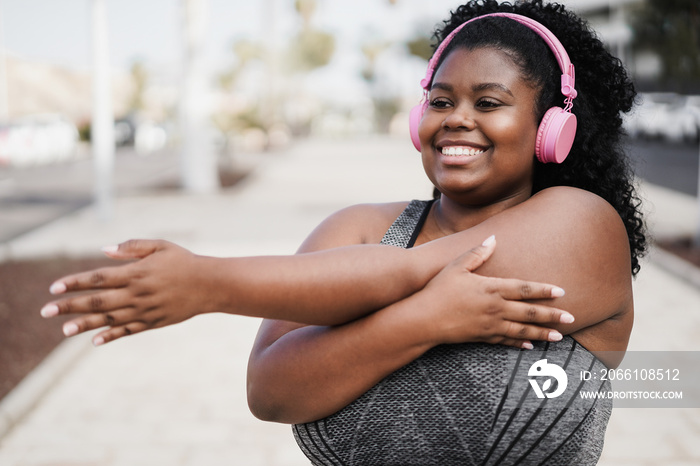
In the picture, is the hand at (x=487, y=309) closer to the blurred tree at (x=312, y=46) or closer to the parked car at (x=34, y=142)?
the parked car at (x=34, y=142)

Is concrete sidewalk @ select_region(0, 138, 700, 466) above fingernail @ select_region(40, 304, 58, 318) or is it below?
below

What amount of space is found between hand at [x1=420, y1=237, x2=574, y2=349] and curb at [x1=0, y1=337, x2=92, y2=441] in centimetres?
371

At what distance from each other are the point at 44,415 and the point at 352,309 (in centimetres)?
380

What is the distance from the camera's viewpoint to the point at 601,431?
1550 millimetres

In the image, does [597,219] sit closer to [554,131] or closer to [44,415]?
[554,131]

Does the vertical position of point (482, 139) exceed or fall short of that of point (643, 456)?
it exceeds it

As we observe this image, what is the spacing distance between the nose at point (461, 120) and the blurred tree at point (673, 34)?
315 inches

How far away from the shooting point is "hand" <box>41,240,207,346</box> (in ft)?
3.92

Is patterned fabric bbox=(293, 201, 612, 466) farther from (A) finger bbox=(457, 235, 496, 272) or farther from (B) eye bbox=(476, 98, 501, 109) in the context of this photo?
(B) eye bbox=(476, 98, 501, 109)

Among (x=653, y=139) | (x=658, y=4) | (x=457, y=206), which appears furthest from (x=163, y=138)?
(x=457, y=206)

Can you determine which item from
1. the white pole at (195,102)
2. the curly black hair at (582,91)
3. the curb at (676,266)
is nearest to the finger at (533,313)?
the curly black hair at (582,91)

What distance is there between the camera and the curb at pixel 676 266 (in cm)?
767

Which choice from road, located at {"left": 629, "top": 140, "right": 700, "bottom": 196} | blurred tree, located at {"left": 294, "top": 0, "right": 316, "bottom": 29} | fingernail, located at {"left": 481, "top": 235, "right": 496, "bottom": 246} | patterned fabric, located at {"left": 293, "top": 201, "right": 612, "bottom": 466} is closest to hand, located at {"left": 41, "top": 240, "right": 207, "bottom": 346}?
patterned fabric, located at {"left": 293, "top": 201, "right": 612, "bottom": 466}

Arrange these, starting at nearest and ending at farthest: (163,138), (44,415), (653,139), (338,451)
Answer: (338,451), (44,415), (653,139), (163,138)
